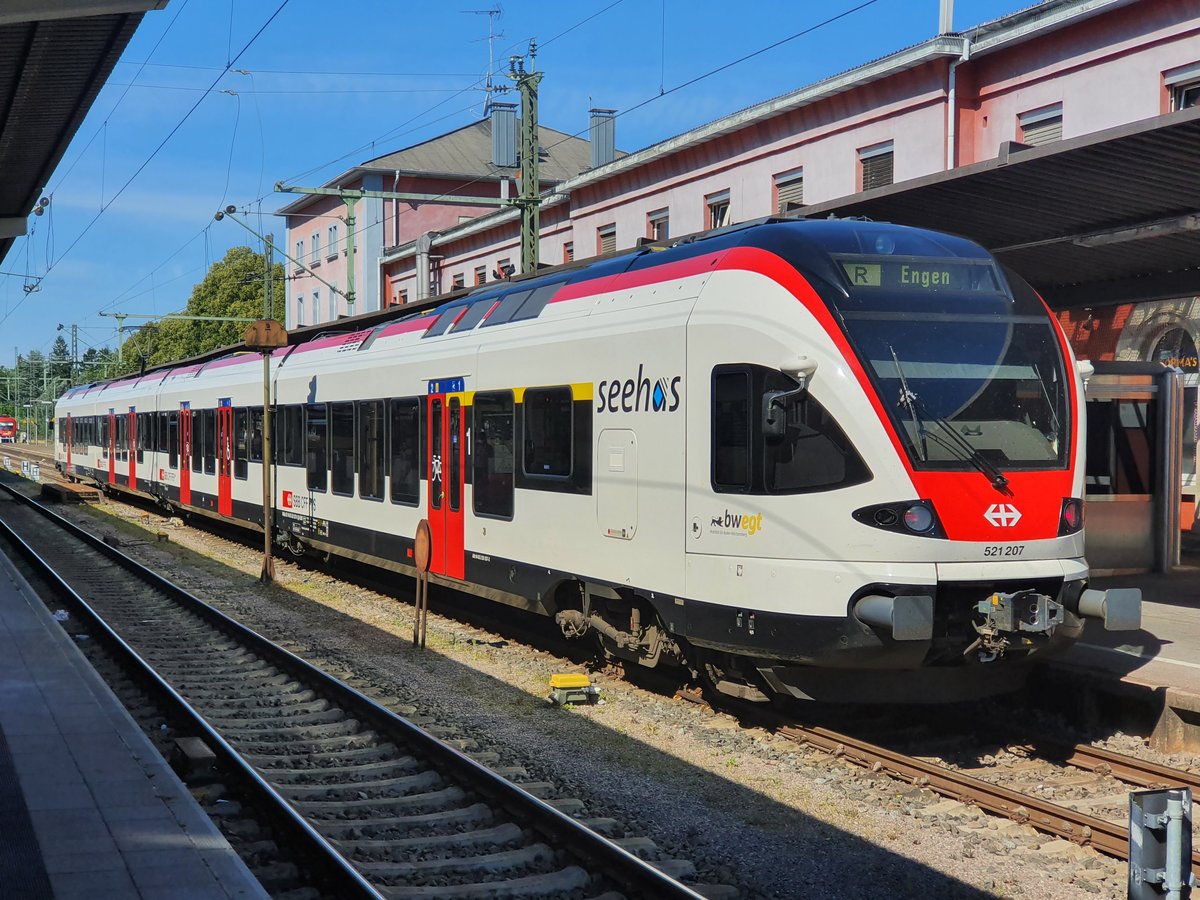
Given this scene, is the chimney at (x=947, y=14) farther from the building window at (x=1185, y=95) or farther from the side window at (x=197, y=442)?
the side window at (x=197, y=442)

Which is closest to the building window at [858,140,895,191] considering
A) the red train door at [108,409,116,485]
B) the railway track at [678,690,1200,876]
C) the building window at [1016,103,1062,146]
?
the building window at [1016,103,1062,146]

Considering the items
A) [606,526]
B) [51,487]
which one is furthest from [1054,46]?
[51,487]

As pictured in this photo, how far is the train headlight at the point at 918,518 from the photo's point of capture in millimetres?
7074

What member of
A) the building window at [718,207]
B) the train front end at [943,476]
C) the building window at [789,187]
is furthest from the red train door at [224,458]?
the train front end at [943,476]

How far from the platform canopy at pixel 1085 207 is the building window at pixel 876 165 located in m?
6.76

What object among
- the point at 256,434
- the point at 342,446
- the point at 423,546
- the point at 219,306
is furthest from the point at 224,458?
the point at 219,306

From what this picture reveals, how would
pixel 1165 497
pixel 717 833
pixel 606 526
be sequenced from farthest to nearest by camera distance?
1. pixel 1165 497
2. pixel 606 526
3. pixel 717 833

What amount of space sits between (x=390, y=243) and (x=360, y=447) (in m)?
31.2

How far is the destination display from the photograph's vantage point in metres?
7.71

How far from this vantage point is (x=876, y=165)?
814 inches

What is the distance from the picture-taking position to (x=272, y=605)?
14398 millimetres

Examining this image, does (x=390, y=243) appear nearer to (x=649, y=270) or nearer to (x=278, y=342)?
(x=278, y=342)

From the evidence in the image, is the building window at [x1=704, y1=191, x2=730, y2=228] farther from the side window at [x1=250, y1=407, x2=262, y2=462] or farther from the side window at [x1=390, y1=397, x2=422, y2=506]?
the side window at [x1=390, y1=397, x2=422, y2=506]

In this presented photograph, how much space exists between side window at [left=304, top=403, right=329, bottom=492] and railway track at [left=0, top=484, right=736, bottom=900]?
430 cm
